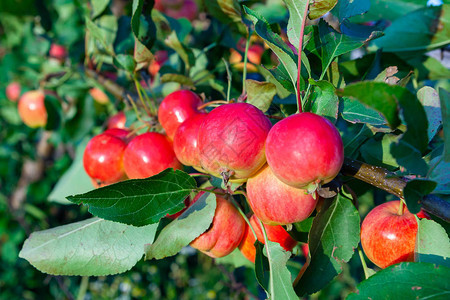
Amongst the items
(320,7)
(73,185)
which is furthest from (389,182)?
(73,185)

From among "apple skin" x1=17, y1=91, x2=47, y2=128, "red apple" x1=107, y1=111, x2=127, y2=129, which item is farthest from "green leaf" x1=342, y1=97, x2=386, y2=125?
"apple skin" x1=17, y1=91, x2=47, y2=128

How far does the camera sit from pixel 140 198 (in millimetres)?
617

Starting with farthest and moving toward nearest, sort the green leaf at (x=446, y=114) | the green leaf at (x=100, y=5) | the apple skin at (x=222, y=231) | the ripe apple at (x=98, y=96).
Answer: the ripe apple at (x=98, y=96) → the green leaf at (x=100, y=5) → the apple skin at (x=222, y=231) → the green leaf at (x=446, y=114)

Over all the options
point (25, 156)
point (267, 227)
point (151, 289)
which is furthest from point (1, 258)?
point (267, 227)

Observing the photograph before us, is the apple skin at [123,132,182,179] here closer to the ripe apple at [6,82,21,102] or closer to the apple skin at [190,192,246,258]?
the apple skin at [190,192,246,258]

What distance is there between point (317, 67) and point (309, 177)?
0.92ft

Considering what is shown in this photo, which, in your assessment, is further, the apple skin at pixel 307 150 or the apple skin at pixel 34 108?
the apple skin at pixel 34 108

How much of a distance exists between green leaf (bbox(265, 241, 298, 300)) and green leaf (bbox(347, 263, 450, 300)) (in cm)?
12

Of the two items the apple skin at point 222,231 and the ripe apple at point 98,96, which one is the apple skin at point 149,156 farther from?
the ripe apple at point 98,96

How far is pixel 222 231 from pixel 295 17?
378mm

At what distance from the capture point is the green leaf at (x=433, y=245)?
0.58m

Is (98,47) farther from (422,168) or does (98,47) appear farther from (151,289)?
(151,289)

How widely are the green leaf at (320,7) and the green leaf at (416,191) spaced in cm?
29

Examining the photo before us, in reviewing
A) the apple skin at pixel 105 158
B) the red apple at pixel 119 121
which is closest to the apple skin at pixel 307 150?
the apple skin at pixel 105 158
